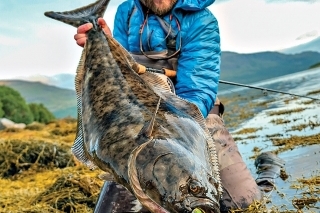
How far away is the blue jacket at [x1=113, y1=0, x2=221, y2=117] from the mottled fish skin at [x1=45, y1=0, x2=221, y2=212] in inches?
31.1

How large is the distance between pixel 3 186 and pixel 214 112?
15.8 feet

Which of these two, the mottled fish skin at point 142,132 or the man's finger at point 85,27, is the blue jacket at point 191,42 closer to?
the mottled fish skin at point 142,132

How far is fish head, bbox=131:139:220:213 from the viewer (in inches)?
94.2

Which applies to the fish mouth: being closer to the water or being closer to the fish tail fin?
the fish tail fin

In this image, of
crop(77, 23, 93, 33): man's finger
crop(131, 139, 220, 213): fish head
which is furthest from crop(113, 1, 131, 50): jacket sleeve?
crop(131, 139, 220, 213): fish head

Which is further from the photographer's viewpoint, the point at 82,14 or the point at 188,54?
the point at 188,54

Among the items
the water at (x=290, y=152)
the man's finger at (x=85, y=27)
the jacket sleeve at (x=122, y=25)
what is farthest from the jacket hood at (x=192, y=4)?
the water at (x=290, y=152)

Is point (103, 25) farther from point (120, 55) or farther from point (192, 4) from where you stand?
point (192, 4)

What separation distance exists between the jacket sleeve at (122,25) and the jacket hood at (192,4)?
2.17 ft

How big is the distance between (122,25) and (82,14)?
1.07 meters

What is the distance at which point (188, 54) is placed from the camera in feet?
15.3

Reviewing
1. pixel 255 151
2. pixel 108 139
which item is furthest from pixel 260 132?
pixel 108 139

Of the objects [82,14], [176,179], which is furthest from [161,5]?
[176,179]

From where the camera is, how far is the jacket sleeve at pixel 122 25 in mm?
5219
